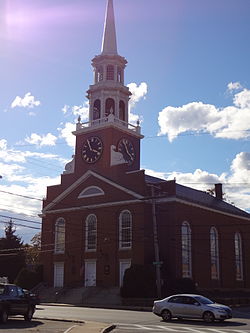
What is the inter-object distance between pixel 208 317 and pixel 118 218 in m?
25.3

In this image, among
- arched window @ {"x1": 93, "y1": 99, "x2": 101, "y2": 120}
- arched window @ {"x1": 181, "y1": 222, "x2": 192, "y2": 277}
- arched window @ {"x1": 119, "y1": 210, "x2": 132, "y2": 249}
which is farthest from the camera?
arched window @ {"x1": 93, "y1": 99, "x2": 101, "y2": 120}

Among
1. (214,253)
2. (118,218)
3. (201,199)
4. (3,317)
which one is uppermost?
(201,199)

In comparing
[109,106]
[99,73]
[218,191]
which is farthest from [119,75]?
[218,191]

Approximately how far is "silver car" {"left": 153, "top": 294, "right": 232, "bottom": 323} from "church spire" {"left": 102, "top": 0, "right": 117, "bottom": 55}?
36.3 m

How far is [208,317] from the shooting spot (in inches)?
973

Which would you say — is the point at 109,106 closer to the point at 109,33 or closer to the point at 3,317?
the point at 109,33

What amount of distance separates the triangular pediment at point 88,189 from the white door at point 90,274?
6350mm

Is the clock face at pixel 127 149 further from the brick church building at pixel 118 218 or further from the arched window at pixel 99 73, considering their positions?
the arched window at pixel 99 73

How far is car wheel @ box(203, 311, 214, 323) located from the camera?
2455cm

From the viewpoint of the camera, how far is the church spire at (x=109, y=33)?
187 ft

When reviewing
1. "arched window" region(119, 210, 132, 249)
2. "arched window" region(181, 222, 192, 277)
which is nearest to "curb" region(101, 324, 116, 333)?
"arched window" region(119, 210, 132, 249)

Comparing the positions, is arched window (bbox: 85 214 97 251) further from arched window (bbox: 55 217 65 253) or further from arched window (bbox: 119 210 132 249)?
arched window (bbox: 55 217 65 253)

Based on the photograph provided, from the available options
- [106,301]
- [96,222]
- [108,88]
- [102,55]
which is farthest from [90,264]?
[102,55]

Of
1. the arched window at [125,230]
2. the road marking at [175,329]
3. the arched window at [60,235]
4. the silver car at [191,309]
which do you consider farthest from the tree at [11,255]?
the road marking at [175,329]
